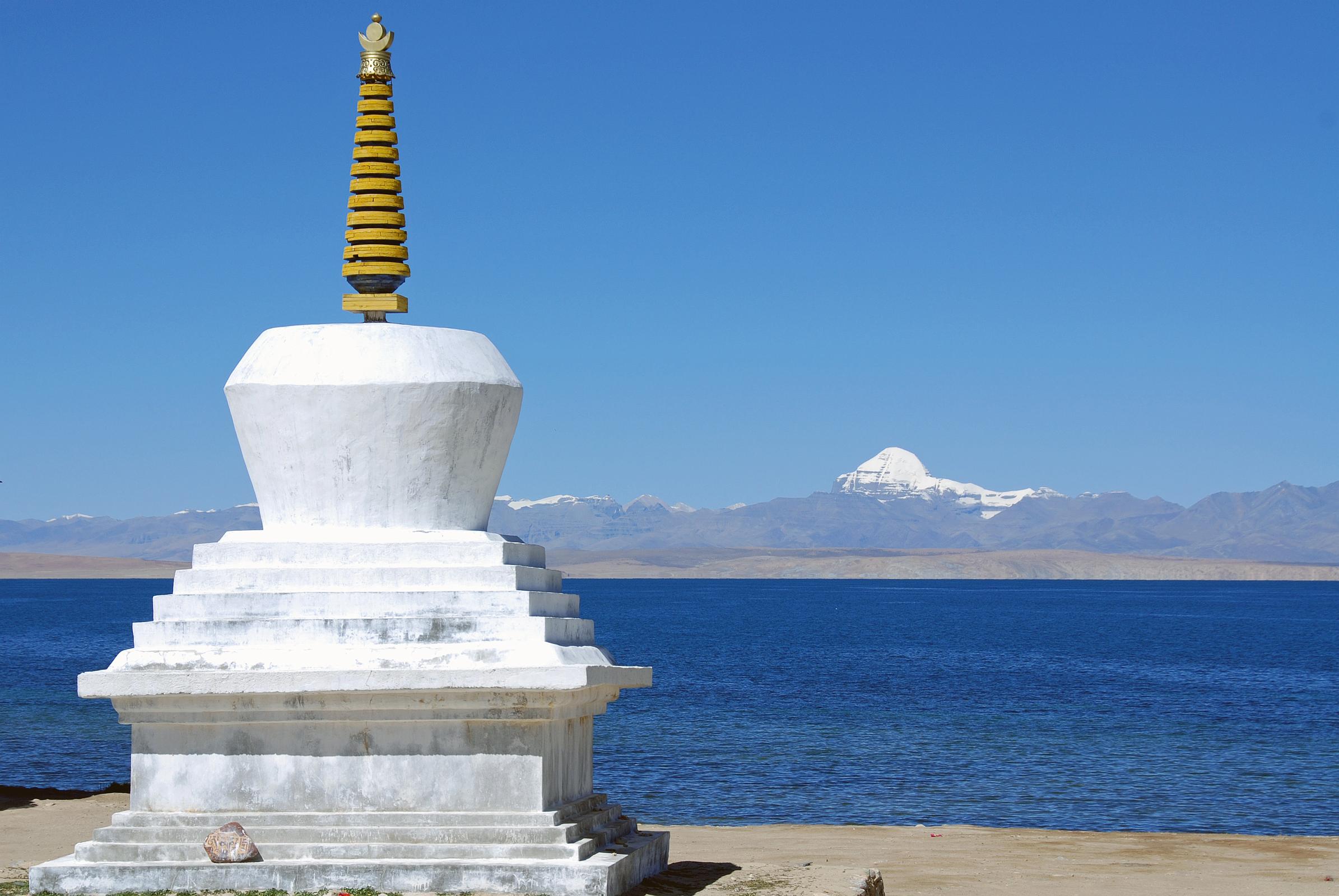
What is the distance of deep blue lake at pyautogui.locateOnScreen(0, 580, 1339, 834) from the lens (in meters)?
34.4

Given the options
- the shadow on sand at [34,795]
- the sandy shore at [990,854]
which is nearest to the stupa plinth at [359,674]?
the sandy shore at [990,854]

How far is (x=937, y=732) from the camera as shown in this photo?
1890 inches

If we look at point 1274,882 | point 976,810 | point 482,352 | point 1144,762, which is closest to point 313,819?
point 482,352

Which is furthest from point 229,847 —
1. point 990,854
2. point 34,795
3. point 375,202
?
point 34,795

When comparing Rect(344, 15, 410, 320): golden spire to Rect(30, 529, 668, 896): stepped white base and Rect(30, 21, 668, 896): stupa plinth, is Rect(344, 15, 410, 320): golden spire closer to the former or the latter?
Rect(30, 21, 668, 896): stupa plinth

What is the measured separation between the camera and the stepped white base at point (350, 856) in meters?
12.5

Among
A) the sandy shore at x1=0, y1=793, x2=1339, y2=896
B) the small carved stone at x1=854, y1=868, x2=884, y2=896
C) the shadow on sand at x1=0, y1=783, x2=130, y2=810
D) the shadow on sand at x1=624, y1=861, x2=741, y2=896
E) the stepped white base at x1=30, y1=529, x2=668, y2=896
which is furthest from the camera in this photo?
the shadow on sand at x1=0, y1=783, x2=130, y2=810

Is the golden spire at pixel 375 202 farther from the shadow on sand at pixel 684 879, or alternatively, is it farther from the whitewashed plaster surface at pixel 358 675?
the shadow on sand at pixel 684 879

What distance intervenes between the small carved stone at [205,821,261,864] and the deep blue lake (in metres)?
19.7

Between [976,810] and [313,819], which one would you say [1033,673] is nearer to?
[976,810]

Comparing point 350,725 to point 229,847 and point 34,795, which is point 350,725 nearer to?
point 229,847

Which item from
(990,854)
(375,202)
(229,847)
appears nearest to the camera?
(229,847)

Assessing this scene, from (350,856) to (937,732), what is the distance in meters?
37.2

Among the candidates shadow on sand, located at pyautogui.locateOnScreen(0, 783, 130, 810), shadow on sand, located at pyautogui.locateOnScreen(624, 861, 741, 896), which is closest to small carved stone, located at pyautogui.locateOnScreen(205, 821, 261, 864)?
shadow on sand, located at pyautogui.locateOnScreen(624, 861, 741, 896)
